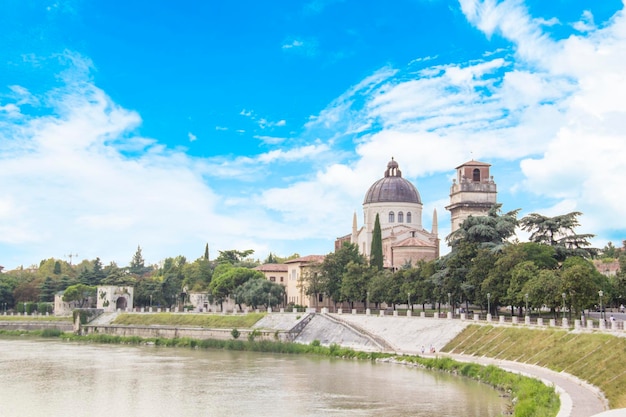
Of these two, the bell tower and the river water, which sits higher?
the bell tower

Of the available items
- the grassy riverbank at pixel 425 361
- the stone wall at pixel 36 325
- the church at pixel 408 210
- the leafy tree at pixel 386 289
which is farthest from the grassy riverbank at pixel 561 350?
the stone wall at pixel 36 325

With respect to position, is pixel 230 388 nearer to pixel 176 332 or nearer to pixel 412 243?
pixel 176 332

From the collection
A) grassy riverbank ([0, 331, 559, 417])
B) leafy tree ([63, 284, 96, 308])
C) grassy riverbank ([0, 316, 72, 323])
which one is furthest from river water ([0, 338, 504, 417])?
leafy tree ([63, 284, 96, 308])

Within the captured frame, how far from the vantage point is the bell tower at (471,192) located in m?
81.2

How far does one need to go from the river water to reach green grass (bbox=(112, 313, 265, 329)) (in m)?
15.0

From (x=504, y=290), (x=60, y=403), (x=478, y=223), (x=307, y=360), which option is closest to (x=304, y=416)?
(x=60, y=403)

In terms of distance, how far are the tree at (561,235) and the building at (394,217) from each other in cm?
2506

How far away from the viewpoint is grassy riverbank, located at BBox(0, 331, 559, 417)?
2545 centimetres

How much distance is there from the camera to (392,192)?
8944cm

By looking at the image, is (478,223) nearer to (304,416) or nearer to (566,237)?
(566,237)

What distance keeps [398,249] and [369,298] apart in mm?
18280

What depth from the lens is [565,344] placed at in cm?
3538

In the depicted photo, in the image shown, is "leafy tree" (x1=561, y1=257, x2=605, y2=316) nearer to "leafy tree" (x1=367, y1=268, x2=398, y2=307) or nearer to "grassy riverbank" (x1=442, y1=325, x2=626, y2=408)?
"grassy riverbank" (x1=442, y1=325, x2=626, y2=408)

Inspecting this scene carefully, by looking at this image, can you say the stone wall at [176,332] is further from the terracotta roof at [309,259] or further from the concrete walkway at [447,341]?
the terracotta roof at [309,259]
